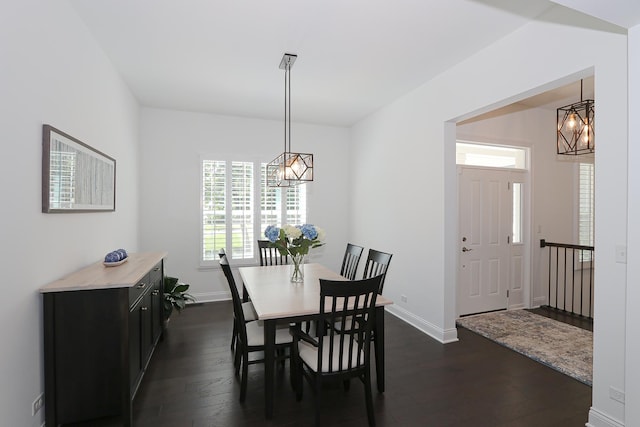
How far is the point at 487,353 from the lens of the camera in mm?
3285

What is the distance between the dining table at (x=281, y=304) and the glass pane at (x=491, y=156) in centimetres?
257

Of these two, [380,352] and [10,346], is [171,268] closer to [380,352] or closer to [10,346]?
[10,346]

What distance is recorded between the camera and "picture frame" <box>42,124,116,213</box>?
6.66 feet

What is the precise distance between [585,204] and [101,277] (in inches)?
254

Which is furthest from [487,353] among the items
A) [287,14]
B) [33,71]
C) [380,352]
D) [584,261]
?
[33,71]

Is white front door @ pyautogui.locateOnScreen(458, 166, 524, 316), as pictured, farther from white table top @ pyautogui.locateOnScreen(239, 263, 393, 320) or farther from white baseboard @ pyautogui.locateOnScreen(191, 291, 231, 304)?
white baseboard @ pyautogui.locateOnScreen(191, 291, 231, 304)

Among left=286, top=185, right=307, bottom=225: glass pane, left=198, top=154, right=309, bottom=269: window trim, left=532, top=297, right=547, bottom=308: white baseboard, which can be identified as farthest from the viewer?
left=286, top=185, right=307, bottom=225: glass pane

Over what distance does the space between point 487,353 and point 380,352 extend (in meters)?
1.43

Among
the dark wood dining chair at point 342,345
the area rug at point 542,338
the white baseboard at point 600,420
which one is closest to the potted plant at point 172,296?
the dark wood dining chair at point 342,345

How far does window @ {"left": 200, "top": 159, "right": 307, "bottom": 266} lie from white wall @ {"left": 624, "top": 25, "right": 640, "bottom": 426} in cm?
393

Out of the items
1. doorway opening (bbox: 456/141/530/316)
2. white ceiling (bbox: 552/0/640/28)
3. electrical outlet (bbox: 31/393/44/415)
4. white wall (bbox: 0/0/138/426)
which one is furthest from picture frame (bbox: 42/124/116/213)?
doorway opening (bbox: 456/141/530/316)

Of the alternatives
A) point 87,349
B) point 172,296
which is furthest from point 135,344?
point 172,296

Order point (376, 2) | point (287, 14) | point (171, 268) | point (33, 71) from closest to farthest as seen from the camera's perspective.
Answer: point (33, 71) → point (376, 2) → point (287, 14) → point (171, 268)

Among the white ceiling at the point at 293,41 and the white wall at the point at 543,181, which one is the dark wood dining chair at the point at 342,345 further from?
the white wall at the point at 543,181
